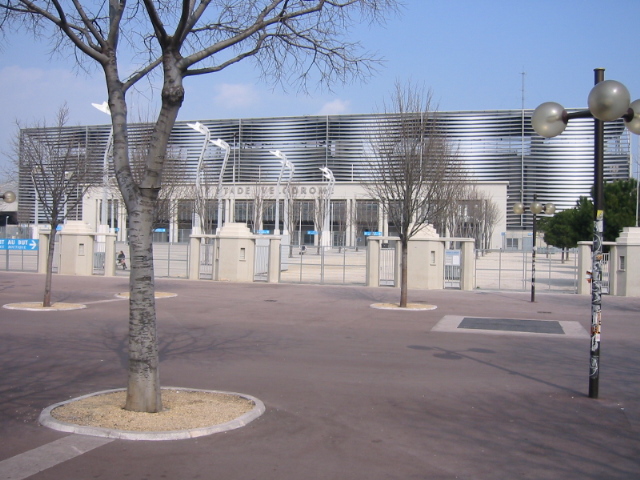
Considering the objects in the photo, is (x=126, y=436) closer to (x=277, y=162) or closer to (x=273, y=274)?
(x=273, y=274)

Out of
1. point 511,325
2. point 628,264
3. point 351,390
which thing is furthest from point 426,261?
point 351,390

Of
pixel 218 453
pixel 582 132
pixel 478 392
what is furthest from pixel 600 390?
pixel 582 132

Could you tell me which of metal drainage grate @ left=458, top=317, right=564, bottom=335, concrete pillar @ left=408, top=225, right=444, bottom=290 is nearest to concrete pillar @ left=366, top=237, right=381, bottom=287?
concrete pillar @ left=408, top=225, right=444, bottom=290

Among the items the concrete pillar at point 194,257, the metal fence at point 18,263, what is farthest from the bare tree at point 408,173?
the metal fence at point 18,263

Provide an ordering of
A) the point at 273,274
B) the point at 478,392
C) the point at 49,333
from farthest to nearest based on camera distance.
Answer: the point at 273,274
the point at 49,333
the point at 478,392

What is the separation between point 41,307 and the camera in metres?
17.4

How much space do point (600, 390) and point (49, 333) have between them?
33.5 feet

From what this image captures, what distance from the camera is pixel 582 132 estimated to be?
287ft

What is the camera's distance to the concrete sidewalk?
5.84 m

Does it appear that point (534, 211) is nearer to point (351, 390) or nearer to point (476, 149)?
point (351, 390)

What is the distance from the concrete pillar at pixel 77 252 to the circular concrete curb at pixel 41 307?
13.1m

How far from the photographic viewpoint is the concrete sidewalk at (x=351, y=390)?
584 cm

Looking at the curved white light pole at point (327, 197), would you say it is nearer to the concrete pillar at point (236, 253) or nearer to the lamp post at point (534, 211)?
the concrete pillar at point (236, 253)

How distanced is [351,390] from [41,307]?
1165 cm
